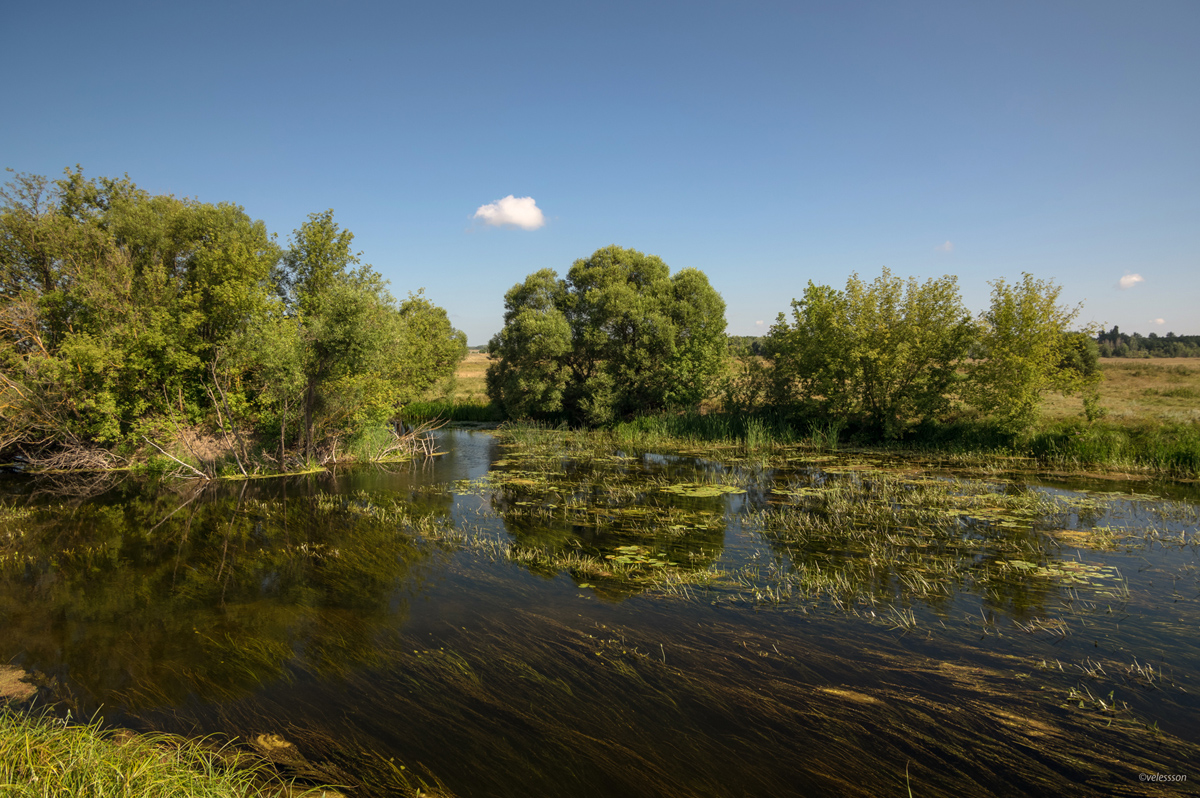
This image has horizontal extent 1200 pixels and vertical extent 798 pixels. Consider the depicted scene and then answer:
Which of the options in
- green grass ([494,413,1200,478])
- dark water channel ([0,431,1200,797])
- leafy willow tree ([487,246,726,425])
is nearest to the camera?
dark water channel ([0,431,1200,797])

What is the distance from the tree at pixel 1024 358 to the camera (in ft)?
58.4

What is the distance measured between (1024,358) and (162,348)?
2754 cm

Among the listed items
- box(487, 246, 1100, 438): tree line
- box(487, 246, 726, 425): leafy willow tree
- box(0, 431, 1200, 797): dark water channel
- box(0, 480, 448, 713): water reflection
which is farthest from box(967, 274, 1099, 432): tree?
box(0, 480, 448, 713): water reflection

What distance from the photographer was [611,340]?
28.5 m

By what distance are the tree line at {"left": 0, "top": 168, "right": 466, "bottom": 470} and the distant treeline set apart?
75.8m

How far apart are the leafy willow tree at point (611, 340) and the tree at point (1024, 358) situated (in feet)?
38.2

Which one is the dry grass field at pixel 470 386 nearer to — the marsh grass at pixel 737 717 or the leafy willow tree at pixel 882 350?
the leafy willow tree at pixel 882 350

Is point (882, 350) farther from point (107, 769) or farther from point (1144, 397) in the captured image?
point (107, 769)

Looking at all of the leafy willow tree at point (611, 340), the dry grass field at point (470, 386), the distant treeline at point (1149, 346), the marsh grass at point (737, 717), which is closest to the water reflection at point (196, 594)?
the marsh grass at point (737, 717)

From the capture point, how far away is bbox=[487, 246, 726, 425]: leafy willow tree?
89.5ft

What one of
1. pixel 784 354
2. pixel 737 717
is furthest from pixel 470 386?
pixel 737 717

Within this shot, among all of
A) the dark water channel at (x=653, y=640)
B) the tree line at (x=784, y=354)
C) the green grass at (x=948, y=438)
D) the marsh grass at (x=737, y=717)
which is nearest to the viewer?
the marsh grass at (x=737, y=717)

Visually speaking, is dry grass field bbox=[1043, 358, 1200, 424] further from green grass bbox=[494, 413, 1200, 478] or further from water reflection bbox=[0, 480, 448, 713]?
water reflection bbox=[0, 480, 448, 713]

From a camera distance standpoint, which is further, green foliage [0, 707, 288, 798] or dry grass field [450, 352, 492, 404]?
dry grass field [450, 352, 492, 404]
